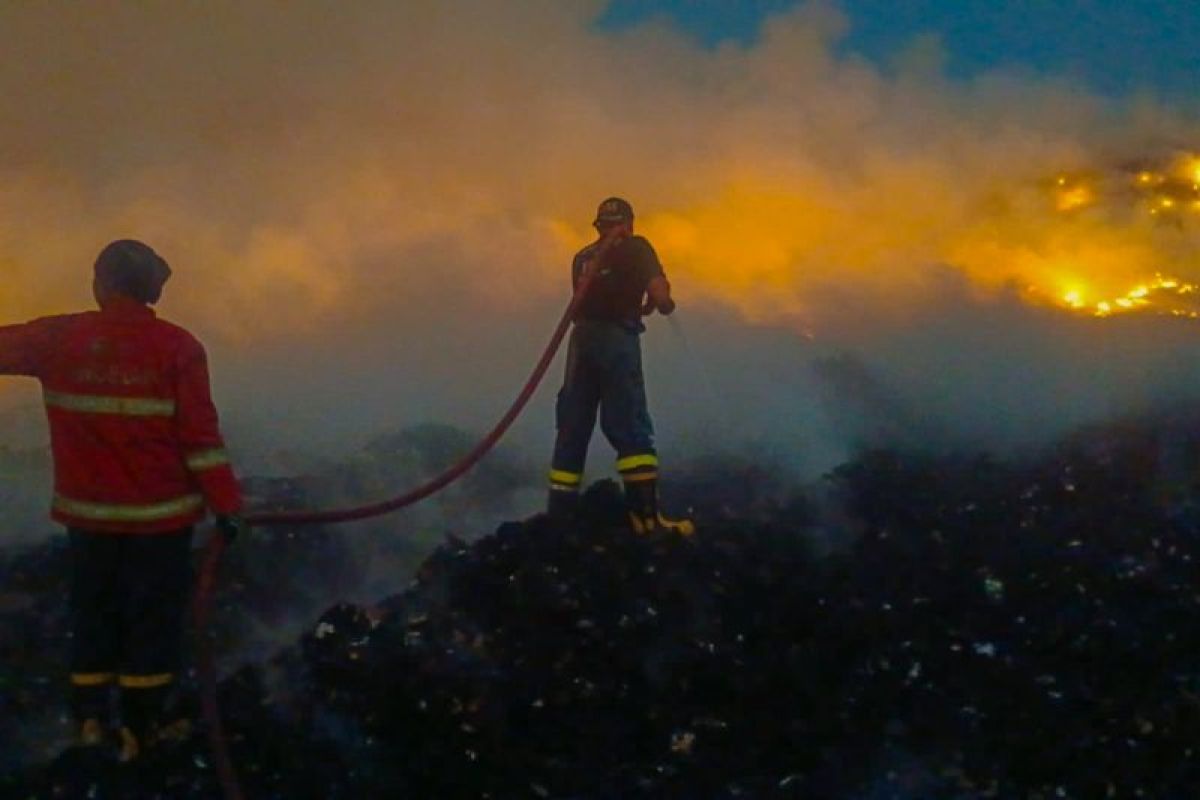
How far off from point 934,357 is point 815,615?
6.44 metres

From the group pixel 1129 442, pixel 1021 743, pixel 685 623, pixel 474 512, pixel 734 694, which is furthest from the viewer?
pixel 1129 442

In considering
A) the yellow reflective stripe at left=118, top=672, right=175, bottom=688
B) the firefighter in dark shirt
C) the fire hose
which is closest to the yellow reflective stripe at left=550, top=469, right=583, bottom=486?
the firefighter in dark shirt

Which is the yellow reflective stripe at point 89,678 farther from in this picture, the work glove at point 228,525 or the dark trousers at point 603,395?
the dark trousers at point 603,395

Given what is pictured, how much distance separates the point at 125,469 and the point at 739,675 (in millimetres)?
2811

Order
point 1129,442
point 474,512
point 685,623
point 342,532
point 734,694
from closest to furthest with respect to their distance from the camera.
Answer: point 734,694 < point 685,623 < point 342,532 < point 474,512 < point 1129,442

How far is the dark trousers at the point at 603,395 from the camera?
675cm

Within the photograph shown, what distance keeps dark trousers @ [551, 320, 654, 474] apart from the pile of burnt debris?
1.31 ft

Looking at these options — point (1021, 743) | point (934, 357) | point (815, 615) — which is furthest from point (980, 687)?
point (934, 357)

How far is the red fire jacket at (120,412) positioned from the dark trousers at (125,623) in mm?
98

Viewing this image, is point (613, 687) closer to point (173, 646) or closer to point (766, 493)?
point (173, 646)

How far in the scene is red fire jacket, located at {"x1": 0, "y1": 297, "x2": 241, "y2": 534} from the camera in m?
4.56

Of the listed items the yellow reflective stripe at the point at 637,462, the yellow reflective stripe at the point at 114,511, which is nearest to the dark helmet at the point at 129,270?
the yellow reflective stripe at the point at 114,511

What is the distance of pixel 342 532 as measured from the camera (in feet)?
23.6

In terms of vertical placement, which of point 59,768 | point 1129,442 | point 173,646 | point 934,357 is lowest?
point 59,768
